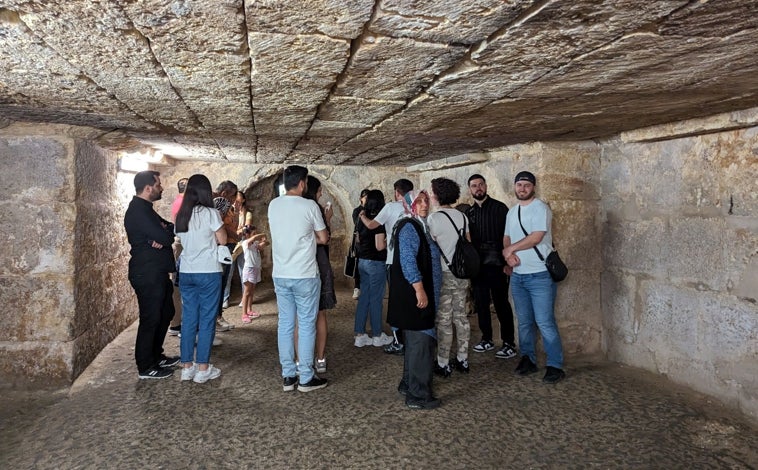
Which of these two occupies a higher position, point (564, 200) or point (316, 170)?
point (316, 170)

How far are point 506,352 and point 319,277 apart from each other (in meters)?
1.93

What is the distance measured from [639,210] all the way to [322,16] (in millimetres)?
3383

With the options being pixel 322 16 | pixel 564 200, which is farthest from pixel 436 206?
pixel 322 16

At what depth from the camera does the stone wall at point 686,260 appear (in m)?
3.06

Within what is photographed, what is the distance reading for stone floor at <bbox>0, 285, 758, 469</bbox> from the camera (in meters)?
2.56

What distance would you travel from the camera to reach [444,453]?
8.52ft

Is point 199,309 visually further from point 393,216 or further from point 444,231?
point 444,231

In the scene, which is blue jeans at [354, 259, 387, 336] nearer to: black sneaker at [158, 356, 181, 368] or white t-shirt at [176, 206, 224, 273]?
white t-shirt at [176, 206, 224, 273]

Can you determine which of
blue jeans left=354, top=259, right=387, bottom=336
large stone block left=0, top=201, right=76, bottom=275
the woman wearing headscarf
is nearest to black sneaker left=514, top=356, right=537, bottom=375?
the woman wearing headscarf

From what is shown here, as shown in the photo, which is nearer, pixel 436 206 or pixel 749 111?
pixel 749 111

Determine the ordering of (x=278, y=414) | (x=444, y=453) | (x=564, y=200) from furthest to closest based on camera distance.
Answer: (x=564, y=200) → (x=278, y=414) → (x=444, y=453)

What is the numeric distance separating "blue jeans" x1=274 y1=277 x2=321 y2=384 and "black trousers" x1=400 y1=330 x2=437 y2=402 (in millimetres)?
735

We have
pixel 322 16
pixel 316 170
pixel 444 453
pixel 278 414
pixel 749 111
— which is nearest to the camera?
pixel 322 16

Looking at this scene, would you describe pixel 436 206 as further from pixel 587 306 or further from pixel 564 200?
pixel 587 306
